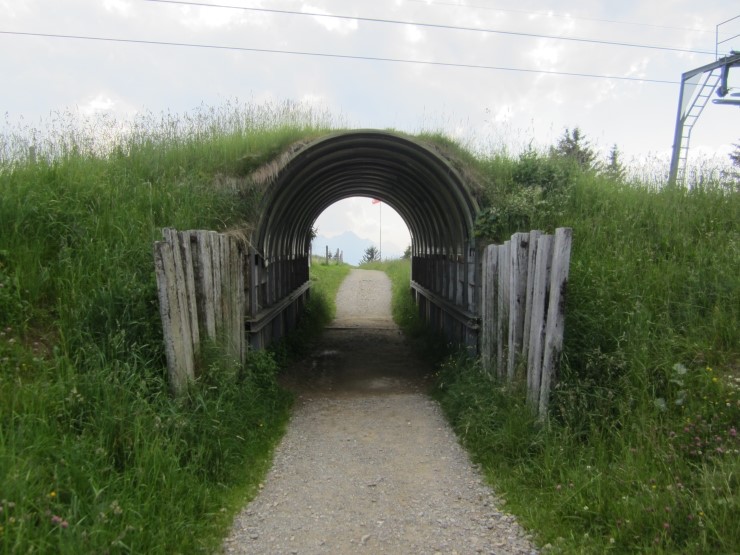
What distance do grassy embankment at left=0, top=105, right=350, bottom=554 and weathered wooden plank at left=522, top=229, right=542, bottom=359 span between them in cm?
273

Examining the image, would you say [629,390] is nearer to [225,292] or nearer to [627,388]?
[627,388]

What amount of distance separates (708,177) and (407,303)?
944cm

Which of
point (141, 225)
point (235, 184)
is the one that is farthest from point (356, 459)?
point (235, 184)

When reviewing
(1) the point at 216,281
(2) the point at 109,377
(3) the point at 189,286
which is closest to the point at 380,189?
(1) the point at 216,281

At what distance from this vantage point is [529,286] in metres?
5.00

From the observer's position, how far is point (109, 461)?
11.5 ft

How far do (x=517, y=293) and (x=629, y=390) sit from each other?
1.32 meters

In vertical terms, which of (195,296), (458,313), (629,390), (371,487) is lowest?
(371,487)

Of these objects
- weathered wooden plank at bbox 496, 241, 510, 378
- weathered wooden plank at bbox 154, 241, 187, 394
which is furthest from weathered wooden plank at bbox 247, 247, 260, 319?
weathered wooden plank at bbox 496, 241, 510, 378

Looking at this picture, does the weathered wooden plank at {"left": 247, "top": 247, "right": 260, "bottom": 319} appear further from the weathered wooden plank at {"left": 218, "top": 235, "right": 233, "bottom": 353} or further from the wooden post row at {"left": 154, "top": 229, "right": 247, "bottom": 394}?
the weathered wooden plank at {"left": 218, "top": 235, "right": 233, "bottom": 353}

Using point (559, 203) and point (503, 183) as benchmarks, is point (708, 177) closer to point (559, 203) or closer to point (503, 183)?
point (559, 203)

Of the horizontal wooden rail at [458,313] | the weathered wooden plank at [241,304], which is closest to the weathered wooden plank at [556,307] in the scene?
the horizontal wooden rail at [458,313]

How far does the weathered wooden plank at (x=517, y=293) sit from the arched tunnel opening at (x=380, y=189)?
6.31 ft

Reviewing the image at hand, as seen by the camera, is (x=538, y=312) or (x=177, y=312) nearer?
(x=177, y=312)
